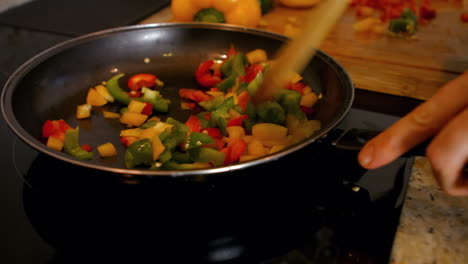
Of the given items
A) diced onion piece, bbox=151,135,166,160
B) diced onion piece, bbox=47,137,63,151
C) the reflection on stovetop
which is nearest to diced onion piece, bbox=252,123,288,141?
the reflection on stovetop

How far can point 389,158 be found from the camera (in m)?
0.58

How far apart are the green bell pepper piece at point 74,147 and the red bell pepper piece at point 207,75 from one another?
1.39 feet

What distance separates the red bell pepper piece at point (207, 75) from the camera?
46.6 inches

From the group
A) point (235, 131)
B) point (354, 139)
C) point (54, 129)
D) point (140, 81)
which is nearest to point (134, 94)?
point (140, 81)

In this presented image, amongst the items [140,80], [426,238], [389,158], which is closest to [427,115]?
[389,158]

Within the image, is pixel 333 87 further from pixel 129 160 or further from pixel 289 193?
pixel 129 160

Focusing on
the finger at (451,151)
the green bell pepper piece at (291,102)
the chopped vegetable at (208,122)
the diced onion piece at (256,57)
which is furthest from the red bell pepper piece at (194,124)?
the finger at (451,151)

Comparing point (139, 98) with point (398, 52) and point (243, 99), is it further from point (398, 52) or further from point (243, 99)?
point (398, 52)

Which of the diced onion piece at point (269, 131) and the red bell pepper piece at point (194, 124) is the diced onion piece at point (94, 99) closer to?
the red bell pepper piece at point (194, 124)

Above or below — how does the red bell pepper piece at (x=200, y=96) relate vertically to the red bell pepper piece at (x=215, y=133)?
above

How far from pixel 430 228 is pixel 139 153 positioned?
57 centimetres

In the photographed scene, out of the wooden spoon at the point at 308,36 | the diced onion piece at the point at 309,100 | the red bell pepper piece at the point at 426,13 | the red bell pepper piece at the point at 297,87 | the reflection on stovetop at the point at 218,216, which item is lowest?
the reflection on stovetop at the point at 218,216

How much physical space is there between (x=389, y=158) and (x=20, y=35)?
58.1 inches

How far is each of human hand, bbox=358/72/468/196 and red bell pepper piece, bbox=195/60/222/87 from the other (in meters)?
0.67
